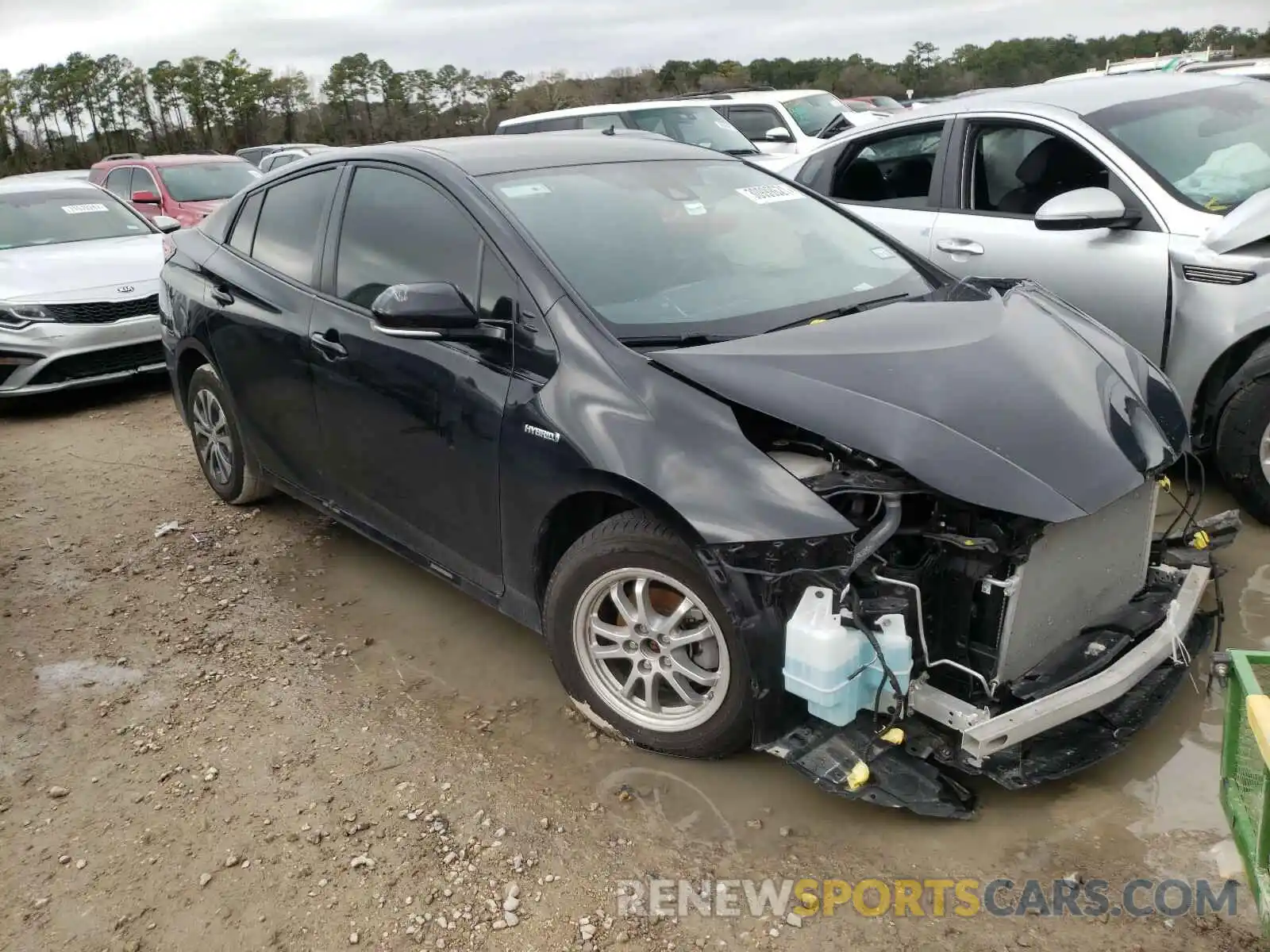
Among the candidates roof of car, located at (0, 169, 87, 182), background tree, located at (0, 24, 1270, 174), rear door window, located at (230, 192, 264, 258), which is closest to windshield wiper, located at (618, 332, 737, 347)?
rear door window, located at (230, 192, 264, 258)

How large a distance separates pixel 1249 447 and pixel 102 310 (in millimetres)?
7268

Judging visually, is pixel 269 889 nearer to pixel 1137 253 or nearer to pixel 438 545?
pixel 438 545

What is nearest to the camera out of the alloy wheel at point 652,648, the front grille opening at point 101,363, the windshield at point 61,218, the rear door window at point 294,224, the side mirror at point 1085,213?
the alloy wheel at point 652,648

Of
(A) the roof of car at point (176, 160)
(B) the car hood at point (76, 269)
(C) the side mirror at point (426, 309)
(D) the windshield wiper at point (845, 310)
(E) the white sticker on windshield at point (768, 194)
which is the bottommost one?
(B) the car hood at point (76, 269)

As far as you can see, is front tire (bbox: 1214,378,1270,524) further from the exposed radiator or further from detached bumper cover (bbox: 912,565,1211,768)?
detached bumper cover (bbox: 912,565,1211,768)

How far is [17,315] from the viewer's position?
6988mm

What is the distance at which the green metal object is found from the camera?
2133 millimetres

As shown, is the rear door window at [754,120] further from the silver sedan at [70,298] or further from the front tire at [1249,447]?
the front tire at [1249,447]

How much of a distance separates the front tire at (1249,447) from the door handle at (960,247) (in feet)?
4.51

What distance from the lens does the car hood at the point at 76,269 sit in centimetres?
718

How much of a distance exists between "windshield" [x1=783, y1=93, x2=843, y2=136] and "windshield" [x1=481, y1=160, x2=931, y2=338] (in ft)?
35.7

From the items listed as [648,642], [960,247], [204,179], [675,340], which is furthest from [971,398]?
[204,179]

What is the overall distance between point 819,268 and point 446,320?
1.31 metres

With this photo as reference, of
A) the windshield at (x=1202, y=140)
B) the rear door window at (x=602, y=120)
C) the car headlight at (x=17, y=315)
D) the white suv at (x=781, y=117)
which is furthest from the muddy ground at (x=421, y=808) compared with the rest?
the white suv at (x=781, y=117)
